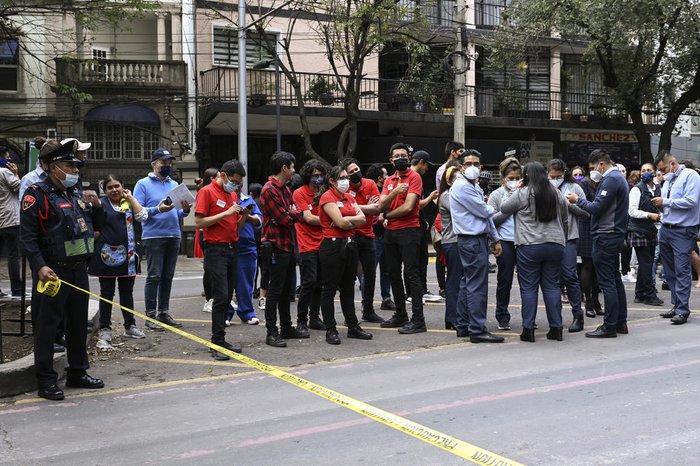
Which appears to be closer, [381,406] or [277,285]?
[381,406]

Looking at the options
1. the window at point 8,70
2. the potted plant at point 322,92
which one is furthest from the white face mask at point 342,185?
the window at point 8,70

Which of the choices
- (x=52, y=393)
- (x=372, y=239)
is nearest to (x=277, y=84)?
(x=372, y=239)

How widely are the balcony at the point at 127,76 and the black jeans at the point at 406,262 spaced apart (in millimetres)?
18172

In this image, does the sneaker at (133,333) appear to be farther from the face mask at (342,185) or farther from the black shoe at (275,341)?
the face mask at (342,185)

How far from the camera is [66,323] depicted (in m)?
6.99

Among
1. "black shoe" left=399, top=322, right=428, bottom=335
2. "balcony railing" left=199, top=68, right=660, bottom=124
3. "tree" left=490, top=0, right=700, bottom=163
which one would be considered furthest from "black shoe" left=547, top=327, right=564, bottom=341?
"balcony railing" left=199, top=68, right=660, bottom=124

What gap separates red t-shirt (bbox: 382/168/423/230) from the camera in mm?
9320

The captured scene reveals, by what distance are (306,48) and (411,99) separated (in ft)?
13.0

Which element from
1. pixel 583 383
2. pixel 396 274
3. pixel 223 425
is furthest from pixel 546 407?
pixel 396 274

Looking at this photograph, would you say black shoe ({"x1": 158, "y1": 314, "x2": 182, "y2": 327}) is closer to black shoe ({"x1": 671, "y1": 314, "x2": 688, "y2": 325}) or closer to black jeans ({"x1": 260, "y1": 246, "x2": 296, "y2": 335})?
black jeans ({"x1": 260, "y1": 246, "x2": 296, "y2": 335})

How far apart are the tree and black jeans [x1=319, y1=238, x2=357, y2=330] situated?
18.0 meters

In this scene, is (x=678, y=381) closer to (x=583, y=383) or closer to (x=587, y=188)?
(x=583, y=383)

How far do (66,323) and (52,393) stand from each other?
637 mm

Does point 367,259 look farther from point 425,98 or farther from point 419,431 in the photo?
point 425,98
